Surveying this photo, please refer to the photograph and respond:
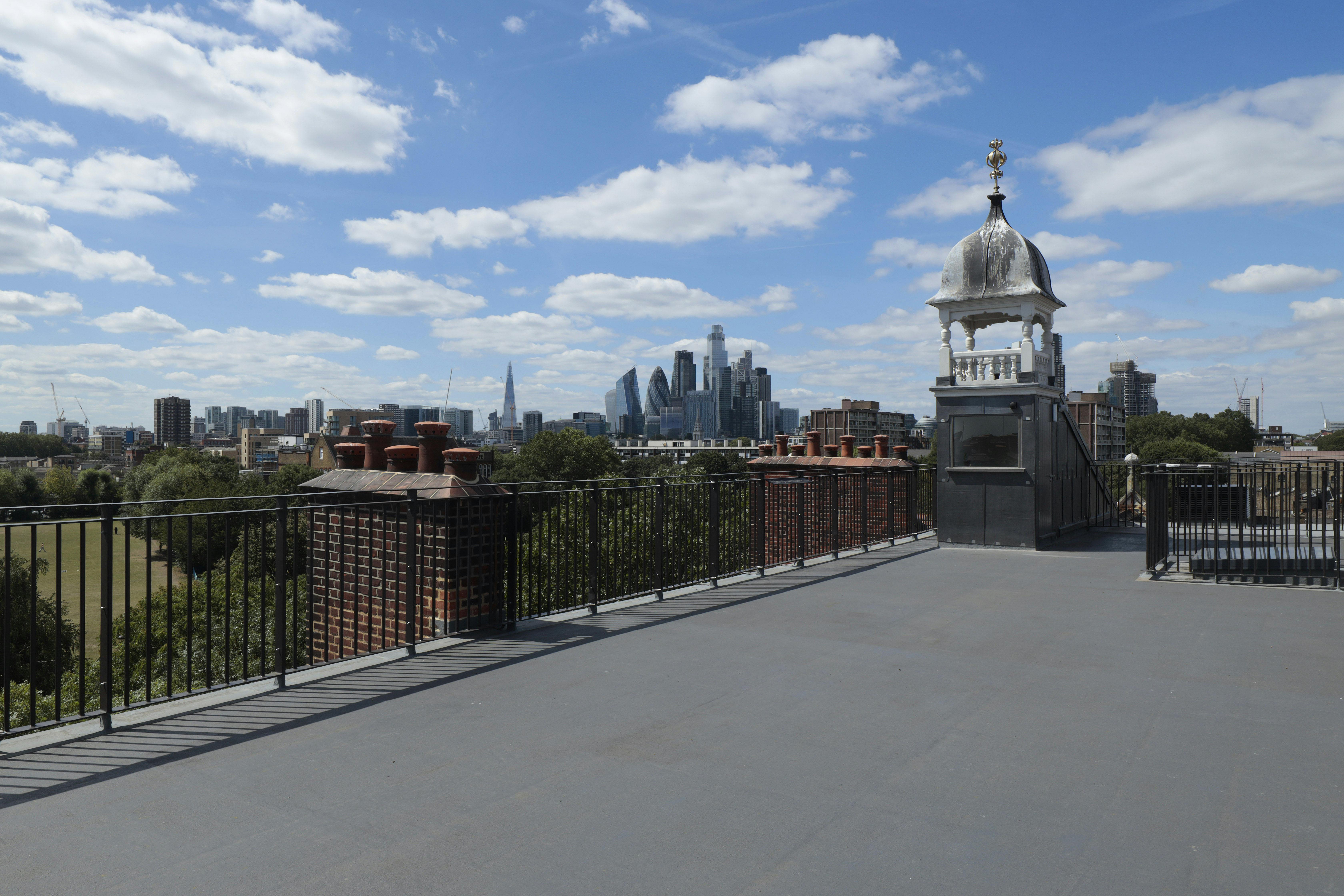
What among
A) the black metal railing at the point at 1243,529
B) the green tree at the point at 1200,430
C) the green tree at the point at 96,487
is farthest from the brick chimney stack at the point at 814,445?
the green tree at the point at 1200,430

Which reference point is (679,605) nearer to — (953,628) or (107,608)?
(953,628)

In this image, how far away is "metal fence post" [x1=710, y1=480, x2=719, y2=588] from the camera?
865 cm

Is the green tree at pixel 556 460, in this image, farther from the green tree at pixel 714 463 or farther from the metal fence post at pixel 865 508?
the metal fence post at pixel 865 508

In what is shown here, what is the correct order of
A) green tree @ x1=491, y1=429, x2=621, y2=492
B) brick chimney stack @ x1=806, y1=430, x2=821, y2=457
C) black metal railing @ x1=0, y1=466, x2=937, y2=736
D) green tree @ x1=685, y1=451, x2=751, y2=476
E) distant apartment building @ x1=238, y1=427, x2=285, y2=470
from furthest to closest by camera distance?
distant apartment building @ x1=238, y1=427, x2=285, y2=470 → green tree @ x1=685, y1=451, x2=751, y2=476 → green tree @ x1=491, y1=429, x2=621, y2=492 → brick chimney stack @ x1=806, y1=430, x2=821, y2=457 → black metal railing @ x1=0, y1=466, x2=937, y2=736

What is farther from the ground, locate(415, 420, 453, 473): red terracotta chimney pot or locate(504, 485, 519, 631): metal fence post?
locate(415, 420, 453, 473): red terracotta chimney pot

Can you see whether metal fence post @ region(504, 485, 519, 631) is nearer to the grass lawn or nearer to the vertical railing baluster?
the vertical railing baluster

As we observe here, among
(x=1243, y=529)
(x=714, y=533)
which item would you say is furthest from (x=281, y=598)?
(x=1243, y=529)

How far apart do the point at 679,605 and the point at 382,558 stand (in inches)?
110

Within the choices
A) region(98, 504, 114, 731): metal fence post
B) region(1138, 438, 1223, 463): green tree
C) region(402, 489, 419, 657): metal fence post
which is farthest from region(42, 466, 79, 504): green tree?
region(1138, 438, 1223, 463): green tree

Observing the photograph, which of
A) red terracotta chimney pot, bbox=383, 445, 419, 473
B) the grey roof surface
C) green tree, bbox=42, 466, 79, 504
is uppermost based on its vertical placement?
red terracotta chimney pot, bbox=383, 445, 419, 473

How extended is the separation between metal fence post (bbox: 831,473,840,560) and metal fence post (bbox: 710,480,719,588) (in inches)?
94.0

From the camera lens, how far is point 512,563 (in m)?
6.69

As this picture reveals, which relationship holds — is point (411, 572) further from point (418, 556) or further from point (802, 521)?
point (802, 521)

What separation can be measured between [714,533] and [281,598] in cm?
502
